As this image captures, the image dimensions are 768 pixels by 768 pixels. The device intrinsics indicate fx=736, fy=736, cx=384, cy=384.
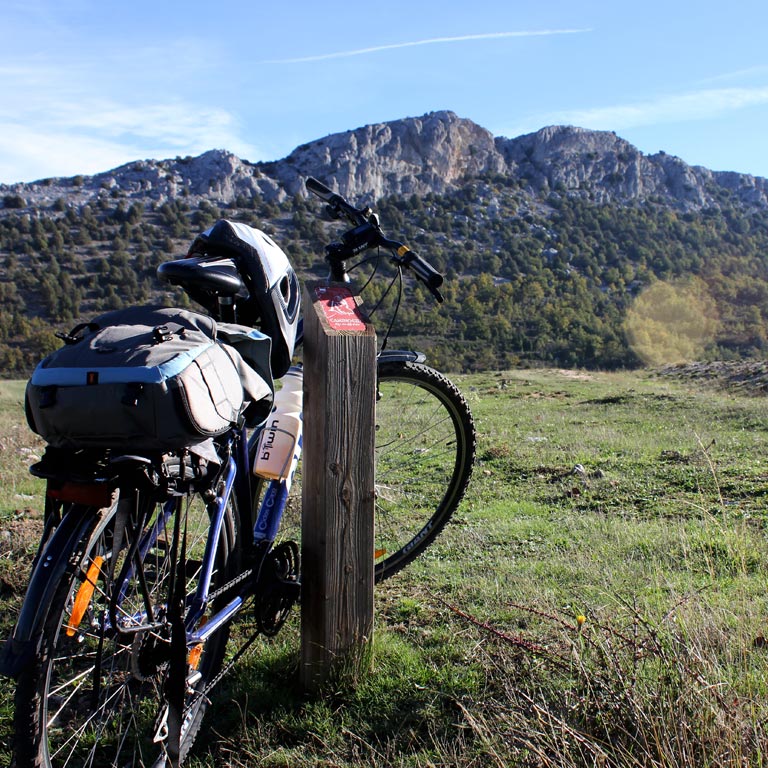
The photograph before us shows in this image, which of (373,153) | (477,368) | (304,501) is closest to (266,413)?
(304,501)

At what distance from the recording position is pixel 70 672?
274cm

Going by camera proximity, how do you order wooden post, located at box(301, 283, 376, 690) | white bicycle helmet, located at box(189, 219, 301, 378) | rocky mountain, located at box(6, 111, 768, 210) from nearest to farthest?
wooden post, located at box(301, 283, 376, 690)
white bicycle helmet, located at box(189, 219, 301, 378)
rocky mountain, located at box(6, 111, 768, 210)

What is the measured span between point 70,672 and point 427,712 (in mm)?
1351

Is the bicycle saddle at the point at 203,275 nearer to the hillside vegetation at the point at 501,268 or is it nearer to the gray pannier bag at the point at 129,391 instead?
the gray pannier bag at the point at 129,391

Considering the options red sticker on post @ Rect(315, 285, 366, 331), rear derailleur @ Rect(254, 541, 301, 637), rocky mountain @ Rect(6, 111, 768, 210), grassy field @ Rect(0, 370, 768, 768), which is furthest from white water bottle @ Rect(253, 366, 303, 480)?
rocky mountain @ Rect(6, 111, 768, 210)

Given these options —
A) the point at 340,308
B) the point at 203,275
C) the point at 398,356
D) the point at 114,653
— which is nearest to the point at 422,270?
the point at 398,356

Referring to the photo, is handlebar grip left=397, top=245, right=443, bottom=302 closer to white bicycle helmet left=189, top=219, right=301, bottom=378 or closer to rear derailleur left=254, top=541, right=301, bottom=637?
white bicycle helmet left=189, top=219, right=301, bottom=378

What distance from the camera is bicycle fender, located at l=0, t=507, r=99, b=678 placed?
1.72 meters

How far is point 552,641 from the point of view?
2.57 m

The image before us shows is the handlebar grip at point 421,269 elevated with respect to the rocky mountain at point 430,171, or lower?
lower

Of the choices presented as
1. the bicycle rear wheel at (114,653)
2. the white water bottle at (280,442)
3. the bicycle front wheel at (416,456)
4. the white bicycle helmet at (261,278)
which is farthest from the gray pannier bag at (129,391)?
the bicycle front wheel at (416,456)

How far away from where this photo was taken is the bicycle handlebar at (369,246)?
3.21 m

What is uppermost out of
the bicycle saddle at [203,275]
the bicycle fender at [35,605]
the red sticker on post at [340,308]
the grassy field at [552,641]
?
the bicycle saddle at [203,275]

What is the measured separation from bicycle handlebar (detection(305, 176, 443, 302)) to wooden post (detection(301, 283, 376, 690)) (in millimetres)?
685
